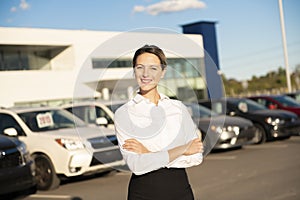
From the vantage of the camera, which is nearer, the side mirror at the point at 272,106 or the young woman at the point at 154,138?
the young woman at the point at 154,138

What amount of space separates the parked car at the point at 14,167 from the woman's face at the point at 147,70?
5.91 meters

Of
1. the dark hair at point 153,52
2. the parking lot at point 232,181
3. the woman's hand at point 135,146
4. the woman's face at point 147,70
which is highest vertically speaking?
the dark hair at point 153,52

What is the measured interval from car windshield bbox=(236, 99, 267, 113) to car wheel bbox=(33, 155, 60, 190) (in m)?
8.03

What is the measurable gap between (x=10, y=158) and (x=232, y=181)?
13.2ft

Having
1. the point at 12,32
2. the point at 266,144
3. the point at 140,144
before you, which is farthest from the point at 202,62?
the point at 12,32

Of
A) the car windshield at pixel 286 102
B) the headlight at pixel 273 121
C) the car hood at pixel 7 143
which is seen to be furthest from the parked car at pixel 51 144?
the car windshield at pixel 286 102

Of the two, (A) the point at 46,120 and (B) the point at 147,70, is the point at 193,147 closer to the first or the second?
(B) the point at 147,70

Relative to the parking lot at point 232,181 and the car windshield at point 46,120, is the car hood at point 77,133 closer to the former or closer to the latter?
the car windshield at point 46,120

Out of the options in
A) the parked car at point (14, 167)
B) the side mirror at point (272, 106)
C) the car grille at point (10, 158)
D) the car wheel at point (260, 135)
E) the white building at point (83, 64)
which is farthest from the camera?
the side mirror at point (272, 106)

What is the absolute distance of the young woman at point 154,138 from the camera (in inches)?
111

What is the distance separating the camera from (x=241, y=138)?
534 inches

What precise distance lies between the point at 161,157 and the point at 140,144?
0.51 feet

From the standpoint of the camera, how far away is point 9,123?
34.2ft

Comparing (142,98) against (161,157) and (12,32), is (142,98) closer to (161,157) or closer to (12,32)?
(161,157)
